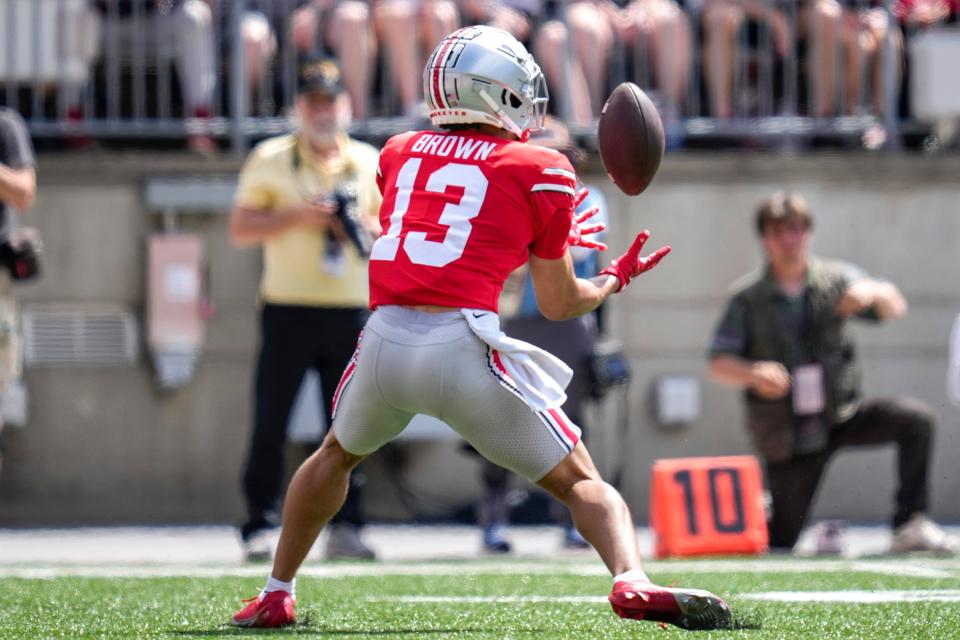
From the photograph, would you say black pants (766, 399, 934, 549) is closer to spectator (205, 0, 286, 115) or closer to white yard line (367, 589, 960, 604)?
white yard line (367, 589, 960, 604)

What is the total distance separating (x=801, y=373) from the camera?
8.69 metres

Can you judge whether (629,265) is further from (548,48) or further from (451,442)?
Result: (548,48)

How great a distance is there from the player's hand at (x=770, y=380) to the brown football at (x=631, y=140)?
10.5ft

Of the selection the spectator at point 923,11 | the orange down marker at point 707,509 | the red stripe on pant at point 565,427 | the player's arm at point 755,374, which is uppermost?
the spectator at point 923,11

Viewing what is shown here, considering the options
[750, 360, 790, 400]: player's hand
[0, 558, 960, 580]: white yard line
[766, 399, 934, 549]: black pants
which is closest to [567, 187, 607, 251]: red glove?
[0, 558, 960, 580]: white yard line

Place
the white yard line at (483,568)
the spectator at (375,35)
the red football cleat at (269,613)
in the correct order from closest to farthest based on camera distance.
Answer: the red football cleat at (269,613), the white yard line at (483,568), the spectator at (375,35)

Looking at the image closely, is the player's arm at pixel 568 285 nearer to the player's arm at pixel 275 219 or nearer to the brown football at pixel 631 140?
the brown football at pixel 631 140

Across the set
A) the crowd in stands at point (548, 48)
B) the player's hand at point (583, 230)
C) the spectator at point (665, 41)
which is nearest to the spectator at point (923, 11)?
the crowd in stands at point (548, 48)

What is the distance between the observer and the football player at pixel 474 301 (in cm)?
499

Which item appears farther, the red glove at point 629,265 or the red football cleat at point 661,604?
the red glove at point 629,265

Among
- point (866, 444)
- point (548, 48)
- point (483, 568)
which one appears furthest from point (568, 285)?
point (548, 48)

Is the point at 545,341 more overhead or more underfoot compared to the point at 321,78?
more underfoot

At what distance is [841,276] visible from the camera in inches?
349

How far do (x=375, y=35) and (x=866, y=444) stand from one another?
12.4 ft
